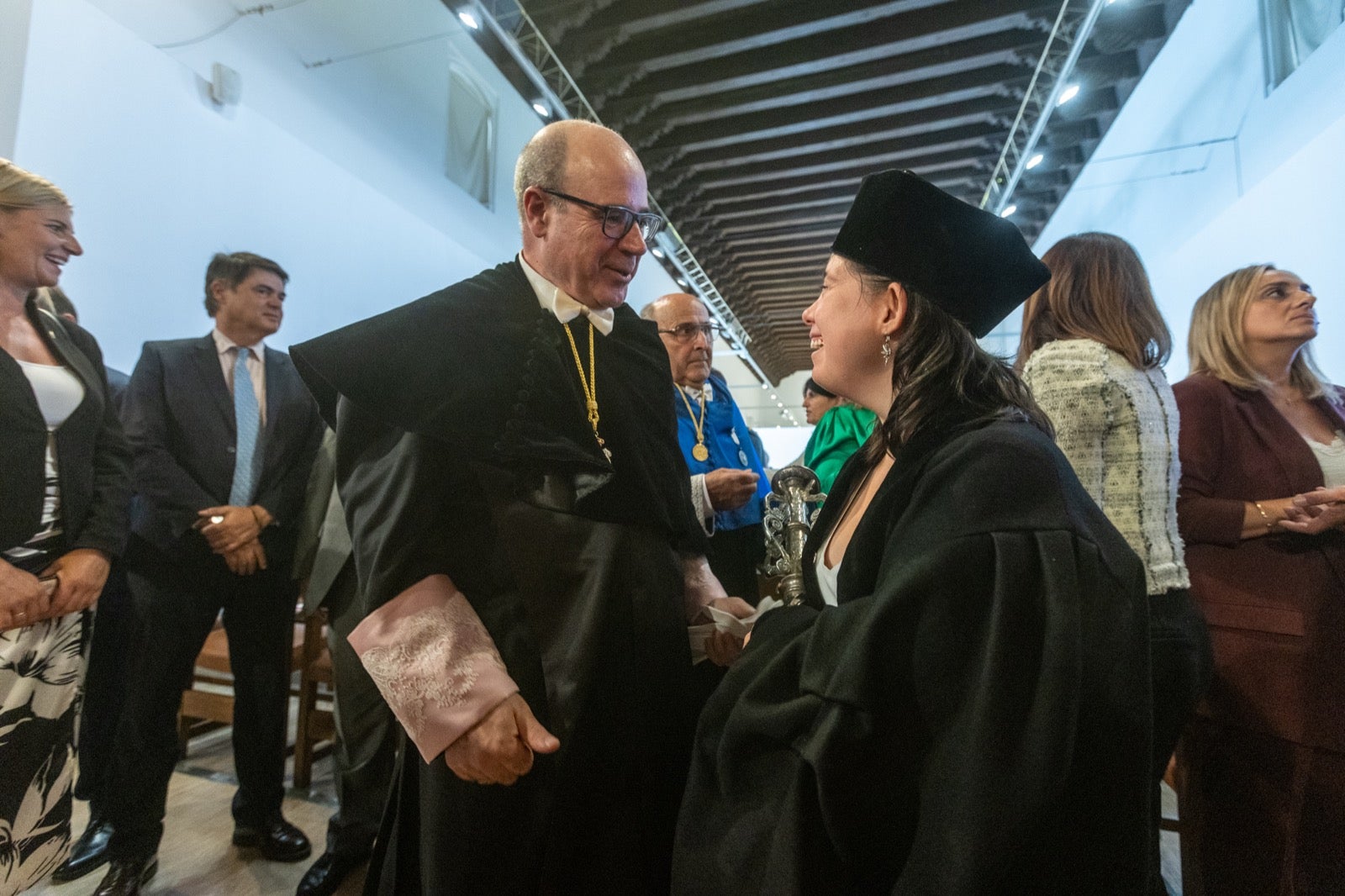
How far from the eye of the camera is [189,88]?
10.3ft

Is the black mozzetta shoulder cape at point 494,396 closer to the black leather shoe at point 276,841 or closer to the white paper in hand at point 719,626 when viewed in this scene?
the white paper in hand at point 719,626

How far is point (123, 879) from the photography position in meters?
1.96

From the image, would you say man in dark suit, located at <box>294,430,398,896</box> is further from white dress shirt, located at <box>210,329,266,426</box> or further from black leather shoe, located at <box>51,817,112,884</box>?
black leather shoe, located at <box>51,817,112,884</box>

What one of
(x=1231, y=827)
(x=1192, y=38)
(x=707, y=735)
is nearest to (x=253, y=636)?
(x=707, y=735)

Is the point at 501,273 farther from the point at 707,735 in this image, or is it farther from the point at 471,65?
the point at 471,65

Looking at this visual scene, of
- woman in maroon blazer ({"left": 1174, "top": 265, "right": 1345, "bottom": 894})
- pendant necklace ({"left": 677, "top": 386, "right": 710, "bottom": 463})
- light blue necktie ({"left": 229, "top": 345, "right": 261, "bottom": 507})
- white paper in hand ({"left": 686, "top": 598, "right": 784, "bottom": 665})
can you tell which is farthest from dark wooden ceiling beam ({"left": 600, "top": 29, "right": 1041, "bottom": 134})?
white paper in hand ({"left": 686, "top": 598, "right": 784, "bottom": 665})

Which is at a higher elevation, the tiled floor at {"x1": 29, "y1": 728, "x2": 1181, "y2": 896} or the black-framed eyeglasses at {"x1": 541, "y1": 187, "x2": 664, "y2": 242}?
the black-framed eyeglasses at {"x1": 541, "y1": 187, "x2": 664, "y2": 242}

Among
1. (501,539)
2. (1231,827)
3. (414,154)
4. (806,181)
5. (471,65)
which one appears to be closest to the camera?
(501,539)

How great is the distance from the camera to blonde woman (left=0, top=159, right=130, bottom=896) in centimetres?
151

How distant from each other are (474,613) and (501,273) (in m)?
0.70

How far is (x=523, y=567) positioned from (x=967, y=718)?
701 millimetres

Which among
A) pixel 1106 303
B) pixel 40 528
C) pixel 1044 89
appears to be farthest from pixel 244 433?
pixel 1044 89

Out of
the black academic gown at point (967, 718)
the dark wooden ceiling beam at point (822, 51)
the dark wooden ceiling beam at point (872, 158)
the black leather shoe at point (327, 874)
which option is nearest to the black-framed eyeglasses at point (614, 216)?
the black academic gown at point (967, 718)

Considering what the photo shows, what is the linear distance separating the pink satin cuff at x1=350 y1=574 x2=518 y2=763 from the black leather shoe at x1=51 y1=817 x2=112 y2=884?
1966mm
